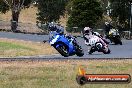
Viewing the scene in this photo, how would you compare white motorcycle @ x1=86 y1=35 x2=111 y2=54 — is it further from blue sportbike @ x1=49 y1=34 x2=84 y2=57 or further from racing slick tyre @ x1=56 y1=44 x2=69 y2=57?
racing slick tyre @ x1=56 y1=44 x2=69 y2=57

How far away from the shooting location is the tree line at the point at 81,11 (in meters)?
52.1

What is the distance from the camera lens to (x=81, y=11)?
5544 cm

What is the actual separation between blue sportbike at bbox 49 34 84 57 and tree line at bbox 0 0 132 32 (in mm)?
35019

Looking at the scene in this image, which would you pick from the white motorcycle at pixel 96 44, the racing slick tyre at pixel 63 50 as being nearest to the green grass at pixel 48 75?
the racing slick tyre at pixel 63 50

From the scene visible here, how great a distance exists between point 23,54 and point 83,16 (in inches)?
1142

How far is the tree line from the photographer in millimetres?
52094

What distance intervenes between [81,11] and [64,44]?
43.2 m

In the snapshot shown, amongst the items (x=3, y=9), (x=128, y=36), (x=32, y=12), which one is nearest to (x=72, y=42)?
(x=128, y=36)

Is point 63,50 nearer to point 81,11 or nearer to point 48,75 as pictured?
point 48,75

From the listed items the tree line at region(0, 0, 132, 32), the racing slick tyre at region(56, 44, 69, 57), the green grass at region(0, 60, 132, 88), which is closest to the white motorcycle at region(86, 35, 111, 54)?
the racing slick tyre at region(56, 44, 69, 57)

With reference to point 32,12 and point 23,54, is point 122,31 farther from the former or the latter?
point 32,12

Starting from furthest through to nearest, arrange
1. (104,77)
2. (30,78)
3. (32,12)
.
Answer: (32,12)
(30,78)
(104,77)

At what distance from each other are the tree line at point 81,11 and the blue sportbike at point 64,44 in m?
35.0

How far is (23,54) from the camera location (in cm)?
2748
